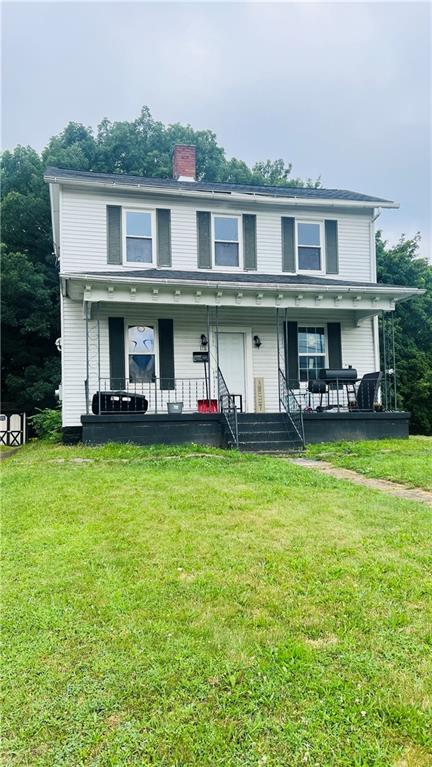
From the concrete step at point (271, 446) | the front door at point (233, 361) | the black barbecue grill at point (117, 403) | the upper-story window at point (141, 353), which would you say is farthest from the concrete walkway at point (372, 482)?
the upper-story window at point (141, 353)

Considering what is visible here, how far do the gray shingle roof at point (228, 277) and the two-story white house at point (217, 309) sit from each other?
0.06 meters

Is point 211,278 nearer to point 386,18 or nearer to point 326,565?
point 386,18

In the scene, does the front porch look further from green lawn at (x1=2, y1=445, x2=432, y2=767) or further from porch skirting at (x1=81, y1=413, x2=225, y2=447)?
green lawn at (x1=2, y1=445, x2=432, y2=767)

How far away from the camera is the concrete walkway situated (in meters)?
5.37

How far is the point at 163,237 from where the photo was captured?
12.1 meters

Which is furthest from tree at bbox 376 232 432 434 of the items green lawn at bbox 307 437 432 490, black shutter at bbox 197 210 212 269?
black shutter at bbox 197 210 212 269

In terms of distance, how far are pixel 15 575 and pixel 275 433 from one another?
693 centimetres

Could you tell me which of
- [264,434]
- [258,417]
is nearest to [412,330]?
[258,417]

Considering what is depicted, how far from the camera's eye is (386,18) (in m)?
9.48

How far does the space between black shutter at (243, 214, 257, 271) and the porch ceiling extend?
28.0 inches

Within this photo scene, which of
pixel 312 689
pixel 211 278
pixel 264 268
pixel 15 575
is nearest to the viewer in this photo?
pixel 312 689

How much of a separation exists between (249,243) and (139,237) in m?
2.86

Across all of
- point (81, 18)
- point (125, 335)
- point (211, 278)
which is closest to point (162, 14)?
point (81, 18)

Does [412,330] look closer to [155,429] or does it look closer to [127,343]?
[127,343]
